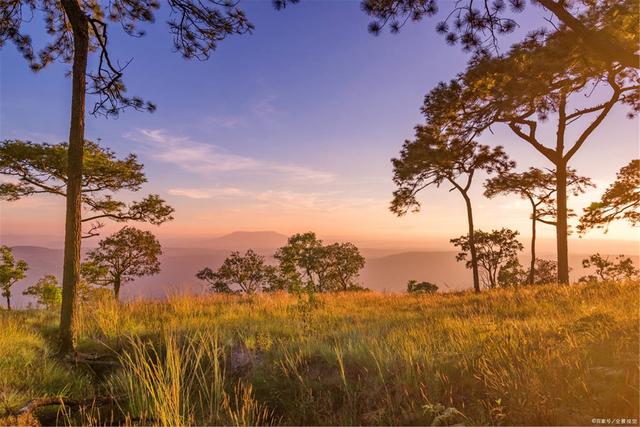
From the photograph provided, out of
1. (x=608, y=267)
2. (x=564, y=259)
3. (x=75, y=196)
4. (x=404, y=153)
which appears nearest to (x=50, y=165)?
(x=75, y=196)

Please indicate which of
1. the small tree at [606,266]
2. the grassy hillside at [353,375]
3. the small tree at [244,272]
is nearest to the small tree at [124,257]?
the small tree at [244,272]

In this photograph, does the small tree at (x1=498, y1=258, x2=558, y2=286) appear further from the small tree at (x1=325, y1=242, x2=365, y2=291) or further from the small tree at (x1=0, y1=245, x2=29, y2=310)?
the small tree at (x1=0, y1=245, x2=29, y2=310)

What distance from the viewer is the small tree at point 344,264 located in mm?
36969

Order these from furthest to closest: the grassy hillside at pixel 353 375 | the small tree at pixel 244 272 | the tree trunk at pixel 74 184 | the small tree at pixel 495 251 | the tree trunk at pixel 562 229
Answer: the small tree at pixel 244 272 < the small tree at pixel 495 251 < the tree trunk at pixel 562 229 < the tree trunk at pixel 74 184 < the grassy hillside at pixel 353 375

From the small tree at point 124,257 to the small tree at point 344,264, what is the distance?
16260 millimetres

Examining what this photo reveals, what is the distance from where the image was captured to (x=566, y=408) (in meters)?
3.29

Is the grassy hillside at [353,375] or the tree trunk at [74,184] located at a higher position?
the tree trunk at [74,184]

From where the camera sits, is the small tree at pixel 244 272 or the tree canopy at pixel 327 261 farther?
the small tree at pixel 244 272

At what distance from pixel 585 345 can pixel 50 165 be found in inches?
797

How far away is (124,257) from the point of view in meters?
29.4

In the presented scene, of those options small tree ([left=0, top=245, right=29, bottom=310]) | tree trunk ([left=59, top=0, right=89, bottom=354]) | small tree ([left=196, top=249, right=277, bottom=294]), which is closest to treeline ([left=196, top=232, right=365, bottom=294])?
small tree ([left=196, top=249, right=277, bottom=294])

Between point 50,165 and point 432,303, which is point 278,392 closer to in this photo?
point 432,303

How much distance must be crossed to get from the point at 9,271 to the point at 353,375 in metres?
33.9

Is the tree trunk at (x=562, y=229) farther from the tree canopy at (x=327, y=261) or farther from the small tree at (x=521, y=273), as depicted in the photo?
the tree canopy at (x=327, y=261)
